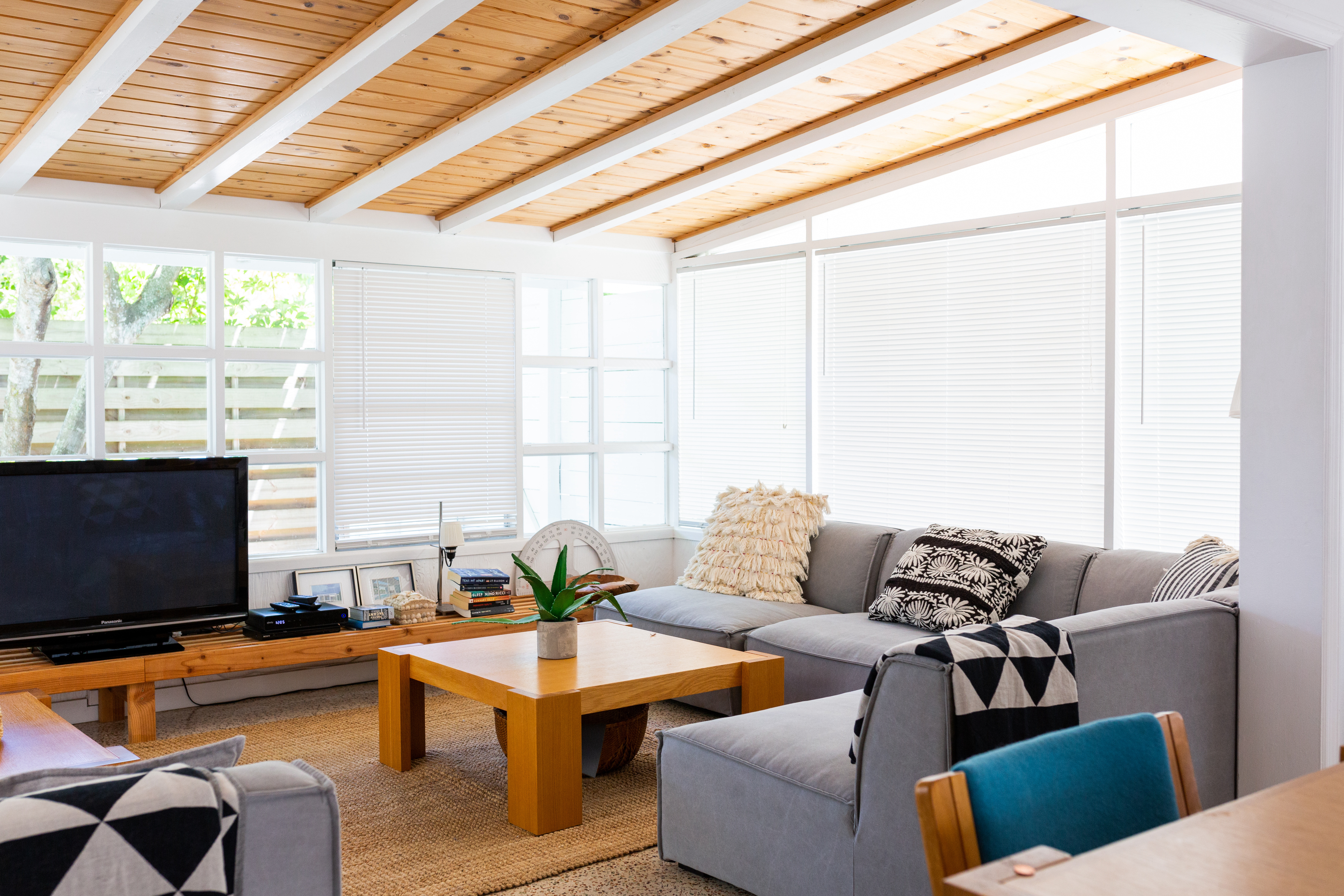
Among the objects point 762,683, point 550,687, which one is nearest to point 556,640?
point 550,687

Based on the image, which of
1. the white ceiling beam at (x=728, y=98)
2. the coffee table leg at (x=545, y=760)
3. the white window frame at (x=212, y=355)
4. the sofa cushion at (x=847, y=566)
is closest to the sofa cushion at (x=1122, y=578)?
the sofa cushion at (x=847, y=566)

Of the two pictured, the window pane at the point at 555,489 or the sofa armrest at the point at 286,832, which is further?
the window pane at the point at 555,489

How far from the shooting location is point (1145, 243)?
4.35 meters

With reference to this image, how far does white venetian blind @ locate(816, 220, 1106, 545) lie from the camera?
15.0 ft

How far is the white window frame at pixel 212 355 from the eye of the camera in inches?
185

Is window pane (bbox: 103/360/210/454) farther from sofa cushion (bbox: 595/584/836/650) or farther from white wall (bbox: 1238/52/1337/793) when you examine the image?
white wall (bbox: 1238/52/1337/793)

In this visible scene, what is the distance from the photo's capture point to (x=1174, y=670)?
9.15 ft

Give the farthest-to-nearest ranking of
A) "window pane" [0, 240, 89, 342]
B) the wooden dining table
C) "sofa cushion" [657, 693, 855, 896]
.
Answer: "window pane" [0, 240, 89, 342] < "sofa cushion" [657, 693, 855, 896] < the wooden dining table

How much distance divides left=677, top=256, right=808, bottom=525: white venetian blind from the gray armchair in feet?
9.46

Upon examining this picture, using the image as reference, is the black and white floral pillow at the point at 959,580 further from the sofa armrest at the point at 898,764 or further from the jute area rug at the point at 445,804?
the sofa armrest at the point at 898,764

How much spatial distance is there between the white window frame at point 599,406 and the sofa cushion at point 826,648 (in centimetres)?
204

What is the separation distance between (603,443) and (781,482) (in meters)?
1.07

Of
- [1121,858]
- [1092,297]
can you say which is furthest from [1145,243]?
[1121,858]

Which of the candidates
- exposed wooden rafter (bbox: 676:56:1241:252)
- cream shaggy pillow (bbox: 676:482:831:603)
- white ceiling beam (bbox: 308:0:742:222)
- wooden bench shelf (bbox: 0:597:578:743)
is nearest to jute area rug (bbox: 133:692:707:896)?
wooden bench shelf (bbox: 0:597:578:743)
